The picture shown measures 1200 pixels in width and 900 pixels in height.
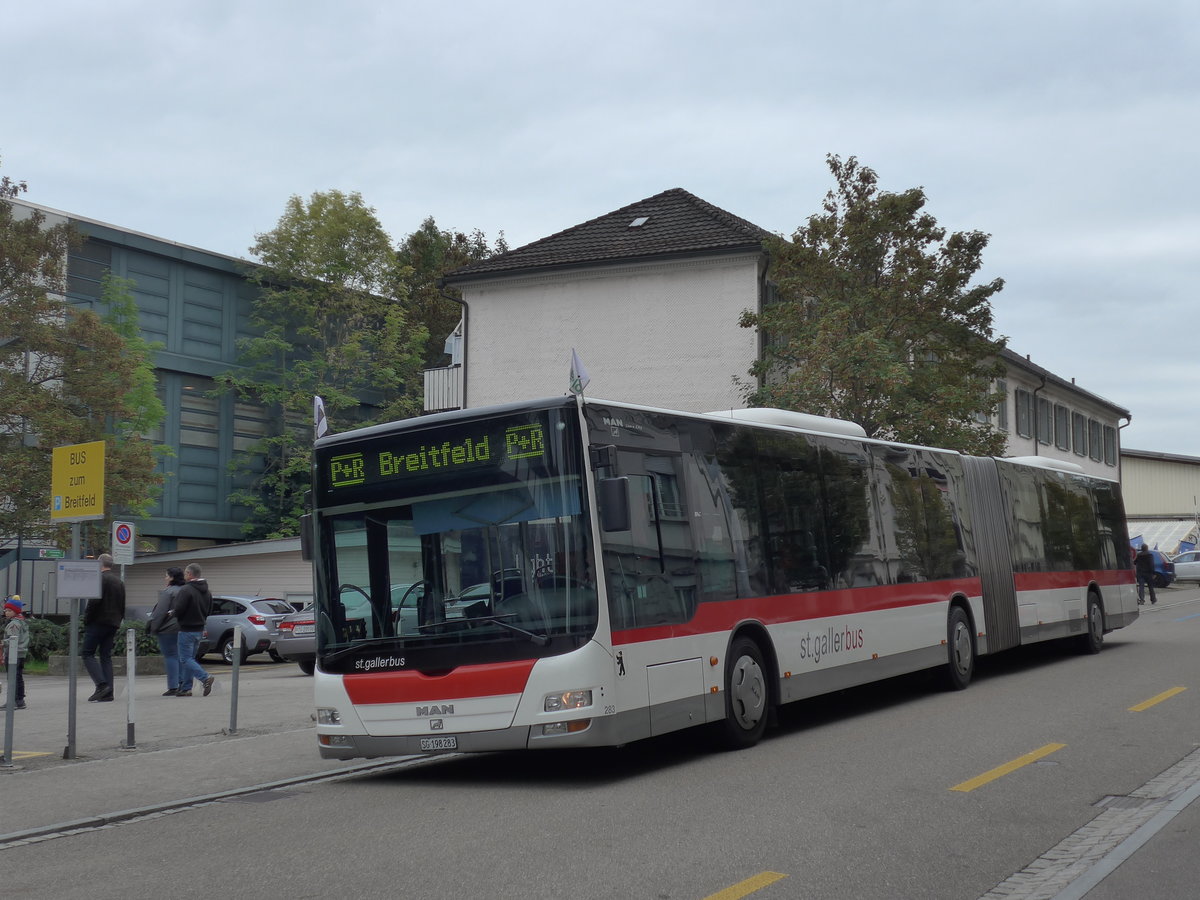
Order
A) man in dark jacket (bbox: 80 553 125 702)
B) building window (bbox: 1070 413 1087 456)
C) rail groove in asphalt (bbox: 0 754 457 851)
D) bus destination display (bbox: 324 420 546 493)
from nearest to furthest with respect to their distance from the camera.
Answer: rail groove in asphalt (bbox: 0 754 457 851)
bus destination display (bbox: 324 420 546 493)
man in dark jacket (bbox: 80 553 125 702)
building window (bbox: 1070 413 1087 456)

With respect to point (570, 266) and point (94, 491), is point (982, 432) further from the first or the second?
point (94, 491)

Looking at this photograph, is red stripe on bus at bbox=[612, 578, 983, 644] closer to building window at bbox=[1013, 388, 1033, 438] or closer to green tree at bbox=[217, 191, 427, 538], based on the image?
building window at bbox=[1013, 388, 1033, 438]

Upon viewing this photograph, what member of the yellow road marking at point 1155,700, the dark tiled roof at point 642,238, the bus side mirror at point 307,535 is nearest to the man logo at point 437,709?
the bus side mirror at point 307,535

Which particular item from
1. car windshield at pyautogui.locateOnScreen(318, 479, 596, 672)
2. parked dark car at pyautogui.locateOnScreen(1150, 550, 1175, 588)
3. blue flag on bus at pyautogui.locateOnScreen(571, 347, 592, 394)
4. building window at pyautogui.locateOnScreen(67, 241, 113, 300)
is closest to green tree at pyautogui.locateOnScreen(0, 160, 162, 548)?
building window at pyautogui.locateOnScreen(67, 241, 113, 300)

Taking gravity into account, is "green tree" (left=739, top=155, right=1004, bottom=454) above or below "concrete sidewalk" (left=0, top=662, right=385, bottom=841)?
above

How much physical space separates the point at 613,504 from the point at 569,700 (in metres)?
1.40

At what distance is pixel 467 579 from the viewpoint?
9.85 metres

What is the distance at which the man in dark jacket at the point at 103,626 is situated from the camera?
17.6 metres

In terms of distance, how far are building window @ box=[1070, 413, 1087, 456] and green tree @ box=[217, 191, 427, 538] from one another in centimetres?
2735

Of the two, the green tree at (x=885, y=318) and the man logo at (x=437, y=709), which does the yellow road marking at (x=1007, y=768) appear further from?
the green tree at (x=885, y=318)

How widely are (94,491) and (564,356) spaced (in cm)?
2444

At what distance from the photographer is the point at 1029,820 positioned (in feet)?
25.3

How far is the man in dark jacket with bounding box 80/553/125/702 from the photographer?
1762 centimetres

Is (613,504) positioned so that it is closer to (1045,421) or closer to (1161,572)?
(1045,421)
